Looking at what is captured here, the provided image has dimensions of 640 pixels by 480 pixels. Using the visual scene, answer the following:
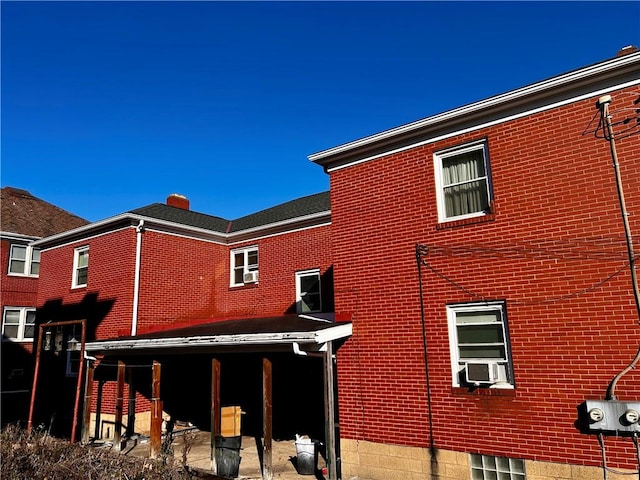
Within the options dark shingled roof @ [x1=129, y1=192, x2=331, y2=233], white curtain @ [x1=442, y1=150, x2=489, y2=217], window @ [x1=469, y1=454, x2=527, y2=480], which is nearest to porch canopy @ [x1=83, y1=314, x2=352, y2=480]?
window @ [x1=469, y1=454, x2=527, y2=480]

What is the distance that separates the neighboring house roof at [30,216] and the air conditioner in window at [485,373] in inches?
869

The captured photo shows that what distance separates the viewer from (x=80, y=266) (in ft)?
56.6

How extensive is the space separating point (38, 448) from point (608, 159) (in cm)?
1002

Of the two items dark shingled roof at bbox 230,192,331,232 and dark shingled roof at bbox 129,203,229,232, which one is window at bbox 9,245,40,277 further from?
dark shingled roof at bbox 230,192,331,232

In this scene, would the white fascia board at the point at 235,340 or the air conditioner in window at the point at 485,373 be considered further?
the white fascia board at the point at 235,340

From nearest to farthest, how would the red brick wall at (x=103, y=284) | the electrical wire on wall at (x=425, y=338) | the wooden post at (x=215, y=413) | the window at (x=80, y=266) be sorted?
1. the electrical wire on wall at (x=425, y=338)
2. the wooden post at (x=215, y=413)
3. the red brick wall at (x=103, y=284)
4. the window at (x=80, y=266)

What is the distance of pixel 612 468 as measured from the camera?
22.5 ft

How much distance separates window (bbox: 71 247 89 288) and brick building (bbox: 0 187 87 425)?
417 centimetres

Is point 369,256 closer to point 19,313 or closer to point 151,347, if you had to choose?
point 151,347

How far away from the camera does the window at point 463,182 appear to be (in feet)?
29.5

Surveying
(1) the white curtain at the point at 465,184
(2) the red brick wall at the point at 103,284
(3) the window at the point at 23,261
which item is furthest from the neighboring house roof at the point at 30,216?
(1) the white curtain at the point at 465,184

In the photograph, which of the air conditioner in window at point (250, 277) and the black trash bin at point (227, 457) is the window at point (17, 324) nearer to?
the air conditioner in window at point (250, 277)

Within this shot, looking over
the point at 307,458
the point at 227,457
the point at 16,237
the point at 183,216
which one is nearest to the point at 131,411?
the point at 227,457

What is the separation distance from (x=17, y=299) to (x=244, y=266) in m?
12.2
